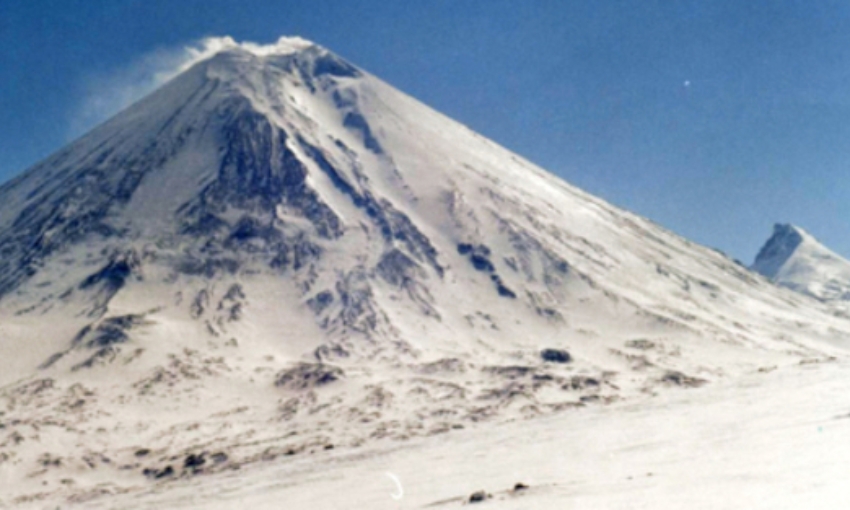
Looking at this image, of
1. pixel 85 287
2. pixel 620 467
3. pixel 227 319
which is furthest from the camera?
pixel 85 287

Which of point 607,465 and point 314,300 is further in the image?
point 314,300

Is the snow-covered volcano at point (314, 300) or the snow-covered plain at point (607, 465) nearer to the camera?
the snow-covered plain at point (607, 465)

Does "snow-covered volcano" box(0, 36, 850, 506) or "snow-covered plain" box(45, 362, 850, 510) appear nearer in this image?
"snow-covered plain" box(45, 362, 850, 510)

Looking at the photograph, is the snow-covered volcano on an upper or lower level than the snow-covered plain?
upper

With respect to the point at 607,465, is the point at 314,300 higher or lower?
higher

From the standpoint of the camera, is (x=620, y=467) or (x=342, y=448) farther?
(x=342, y=448)

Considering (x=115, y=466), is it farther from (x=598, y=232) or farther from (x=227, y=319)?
(x=598, y=232)

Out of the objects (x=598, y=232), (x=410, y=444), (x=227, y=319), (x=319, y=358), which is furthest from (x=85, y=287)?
(x=598, y=232)

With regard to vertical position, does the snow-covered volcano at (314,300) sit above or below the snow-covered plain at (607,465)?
above
